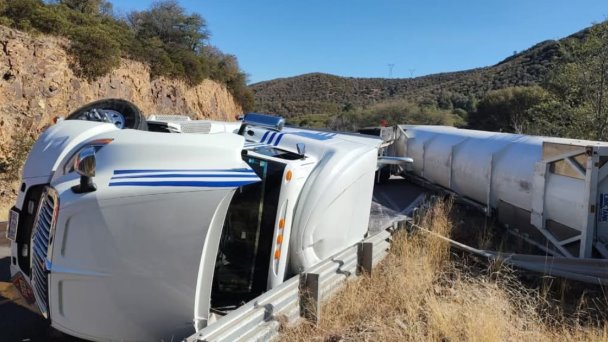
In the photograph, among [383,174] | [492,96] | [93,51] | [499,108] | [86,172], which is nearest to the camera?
[86,172]

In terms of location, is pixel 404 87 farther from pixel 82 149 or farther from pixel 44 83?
pixel 82 149

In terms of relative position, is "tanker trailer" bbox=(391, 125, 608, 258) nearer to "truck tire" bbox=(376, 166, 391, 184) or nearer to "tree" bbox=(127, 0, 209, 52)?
"truck tire" bbox=(376, 166, 391, 184)

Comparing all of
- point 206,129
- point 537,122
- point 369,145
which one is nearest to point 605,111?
point 537,122

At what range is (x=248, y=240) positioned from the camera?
13.1ft

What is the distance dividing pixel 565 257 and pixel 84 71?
18.8 m

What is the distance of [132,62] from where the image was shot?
23.6 metres

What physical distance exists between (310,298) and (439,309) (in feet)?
3.62

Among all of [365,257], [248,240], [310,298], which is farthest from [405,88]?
[248,240]

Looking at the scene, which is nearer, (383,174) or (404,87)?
(383,174)

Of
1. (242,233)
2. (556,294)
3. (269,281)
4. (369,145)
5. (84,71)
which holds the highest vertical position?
(84,71)

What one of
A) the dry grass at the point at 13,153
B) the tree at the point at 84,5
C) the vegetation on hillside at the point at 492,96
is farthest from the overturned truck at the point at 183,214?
the tree at the point at 84,5

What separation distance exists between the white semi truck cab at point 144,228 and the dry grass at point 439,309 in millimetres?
757

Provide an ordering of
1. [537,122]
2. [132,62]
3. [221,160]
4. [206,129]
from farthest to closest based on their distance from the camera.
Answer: [132,62] < [537,122] < [206,129] < [221,160]

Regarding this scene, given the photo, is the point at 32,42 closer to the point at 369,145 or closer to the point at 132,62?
the point at 132,62
